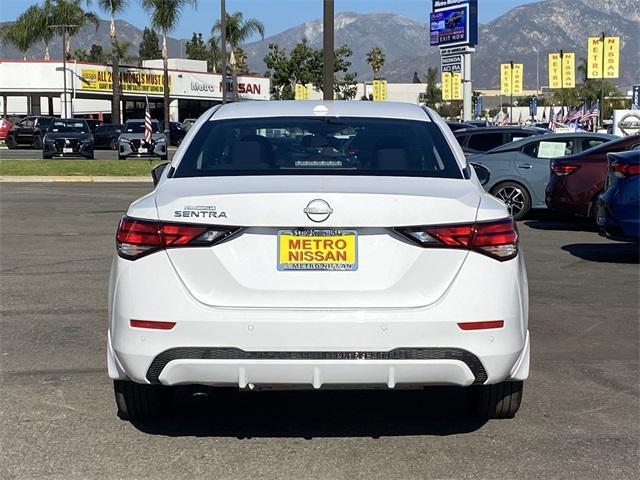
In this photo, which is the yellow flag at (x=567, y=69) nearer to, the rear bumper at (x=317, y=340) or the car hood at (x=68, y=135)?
the car hood at (x=68, y=135)

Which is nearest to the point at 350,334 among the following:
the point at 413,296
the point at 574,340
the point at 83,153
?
the point at 413,296

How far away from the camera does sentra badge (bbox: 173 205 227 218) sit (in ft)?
15.1

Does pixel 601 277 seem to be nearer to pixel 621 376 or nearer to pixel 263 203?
pixel 621 376

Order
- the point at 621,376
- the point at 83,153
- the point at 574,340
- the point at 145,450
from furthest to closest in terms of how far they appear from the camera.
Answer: the point at 83,153 < the point at 574,340 < the point at 621,376 < the point at 145,450

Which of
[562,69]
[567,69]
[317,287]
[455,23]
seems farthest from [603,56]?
[317,287]

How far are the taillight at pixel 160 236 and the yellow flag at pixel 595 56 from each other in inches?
2029

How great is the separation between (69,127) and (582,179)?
94.4 feet

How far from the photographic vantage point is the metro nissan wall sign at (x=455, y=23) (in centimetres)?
4606

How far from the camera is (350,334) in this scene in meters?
4.54

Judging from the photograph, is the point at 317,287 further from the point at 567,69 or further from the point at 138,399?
the point at 567,69

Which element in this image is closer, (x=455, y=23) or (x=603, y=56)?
(x=455, y=23)

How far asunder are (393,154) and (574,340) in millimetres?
2815

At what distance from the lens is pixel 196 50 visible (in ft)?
465

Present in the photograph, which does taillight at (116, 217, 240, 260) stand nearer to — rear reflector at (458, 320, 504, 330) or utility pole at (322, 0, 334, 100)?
rear reflector at (458, 320, 504, 330)
